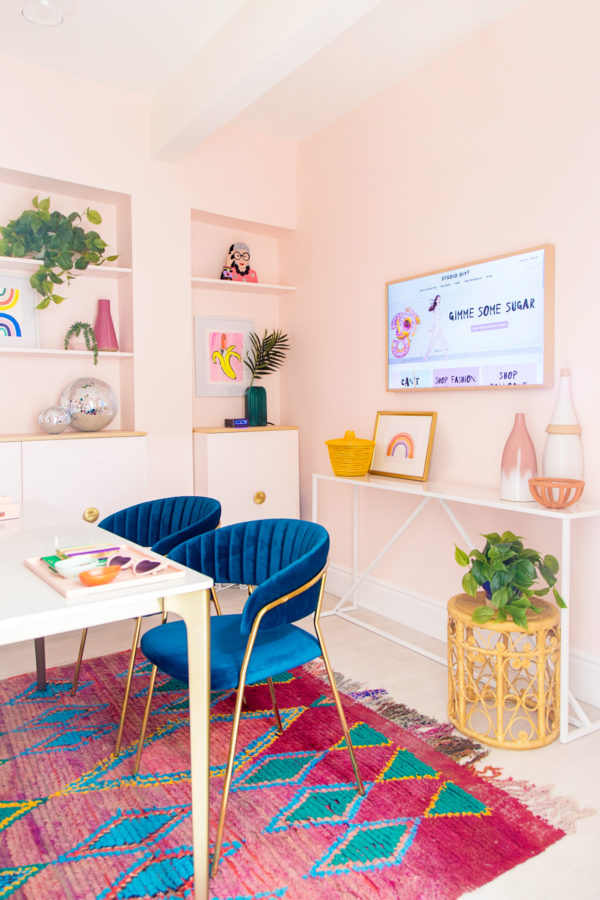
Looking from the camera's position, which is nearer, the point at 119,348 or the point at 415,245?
the point at 415,245

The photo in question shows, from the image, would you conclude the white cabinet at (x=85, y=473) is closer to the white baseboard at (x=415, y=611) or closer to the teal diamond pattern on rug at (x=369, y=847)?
the white baseboard at (x=415, y=611)

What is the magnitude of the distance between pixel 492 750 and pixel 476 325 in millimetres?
1827

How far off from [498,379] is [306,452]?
5.60ft

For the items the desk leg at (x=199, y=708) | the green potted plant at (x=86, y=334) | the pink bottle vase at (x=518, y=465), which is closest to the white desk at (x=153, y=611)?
the desk leg at (x=199, y=708)

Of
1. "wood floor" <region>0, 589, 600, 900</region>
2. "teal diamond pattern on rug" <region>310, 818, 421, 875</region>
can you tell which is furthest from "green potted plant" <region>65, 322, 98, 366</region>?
"teal diamond pattern on rug" <region>310, 818, 421, 875</region>

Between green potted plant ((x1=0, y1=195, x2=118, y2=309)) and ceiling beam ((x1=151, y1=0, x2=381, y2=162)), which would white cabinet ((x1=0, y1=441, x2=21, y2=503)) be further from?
ceiling beam ((x1=151, y1=0, x2=381, y2=162))

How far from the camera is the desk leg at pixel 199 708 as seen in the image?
5.08 feet

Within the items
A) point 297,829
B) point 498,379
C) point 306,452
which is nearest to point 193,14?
point 498,379

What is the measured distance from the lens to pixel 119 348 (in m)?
3.96

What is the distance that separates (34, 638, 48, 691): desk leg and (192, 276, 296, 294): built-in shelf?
230 centimetres

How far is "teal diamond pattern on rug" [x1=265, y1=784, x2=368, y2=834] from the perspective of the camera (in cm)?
189

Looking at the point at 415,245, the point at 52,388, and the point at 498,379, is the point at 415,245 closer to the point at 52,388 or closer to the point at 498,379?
the point at 498,379

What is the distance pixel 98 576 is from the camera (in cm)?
155

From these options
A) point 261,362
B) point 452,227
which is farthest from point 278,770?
point 261,362
